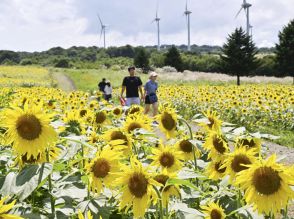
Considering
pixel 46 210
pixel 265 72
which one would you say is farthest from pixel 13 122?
pixel 265 72

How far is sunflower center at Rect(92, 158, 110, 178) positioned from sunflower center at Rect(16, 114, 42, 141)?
352 mm

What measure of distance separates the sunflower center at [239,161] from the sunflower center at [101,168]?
0.67 metres

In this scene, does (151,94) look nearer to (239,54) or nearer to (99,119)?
(99,119)

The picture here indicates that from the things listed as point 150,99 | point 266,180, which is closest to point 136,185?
→ point 266,180

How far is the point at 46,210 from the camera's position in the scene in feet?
8.21

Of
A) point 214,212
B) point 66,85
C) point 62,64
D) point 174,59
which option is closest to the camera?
point 214,212

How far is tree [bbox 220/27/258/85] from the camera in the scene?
43188mm

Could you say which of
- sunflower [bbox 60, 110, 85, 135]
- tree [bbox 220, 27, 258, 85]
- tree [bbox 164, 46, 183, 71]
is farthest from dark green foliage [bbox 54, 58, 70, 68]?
sunflower [bbox 60, 110, 85, 135]

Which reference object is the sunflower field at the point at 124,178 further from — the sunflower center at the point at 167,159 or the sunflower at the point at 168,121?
the sunflower at the point at 168,121

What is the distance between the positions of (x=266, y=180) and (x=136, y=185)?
588 mm

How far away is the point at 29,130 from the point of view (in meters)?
2.30

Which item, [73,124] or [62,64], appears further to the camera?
[62,64]

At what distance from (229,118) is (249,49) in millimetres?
29939

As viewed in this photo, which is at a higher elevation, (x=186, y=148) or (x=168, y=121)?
(x=168, y=121)
